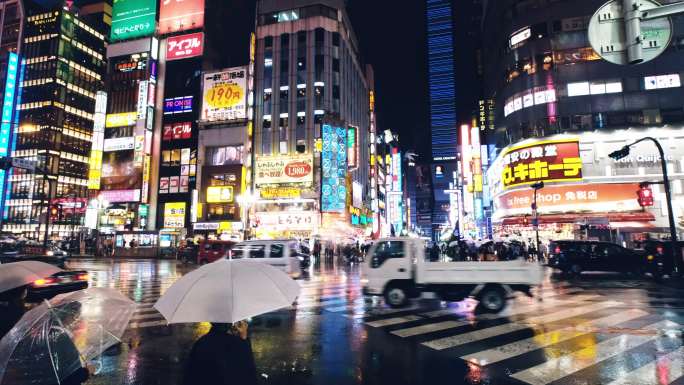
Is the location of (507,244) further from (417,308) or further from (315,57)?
(315,57)

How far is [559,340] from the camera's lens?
305 inches

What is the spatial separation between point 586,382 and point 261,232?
157 feet

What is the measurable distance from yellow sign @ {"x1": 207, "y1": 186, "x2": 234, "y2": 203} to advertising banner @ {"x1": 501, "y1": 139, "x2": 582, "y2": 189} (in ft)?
121

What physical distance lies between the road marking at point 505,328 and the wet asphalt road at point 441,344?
2 centimetres

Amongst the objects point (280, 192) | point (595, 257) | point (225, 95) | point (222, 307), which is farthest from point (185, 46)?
point (222, 307)

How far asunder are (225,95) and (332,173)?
20.1m

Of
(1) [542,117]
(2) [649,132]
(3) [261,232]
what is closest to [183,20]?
(3) [261,232]

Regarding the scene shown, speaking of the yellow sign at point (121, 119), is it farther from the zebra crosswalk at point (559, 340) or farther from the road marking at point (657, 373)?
the road marking at point (657, 373)

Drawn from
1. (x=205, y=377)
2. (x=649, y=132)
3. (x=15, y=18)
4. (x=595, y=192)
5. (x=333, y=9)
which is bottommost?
(x=205, y=377)

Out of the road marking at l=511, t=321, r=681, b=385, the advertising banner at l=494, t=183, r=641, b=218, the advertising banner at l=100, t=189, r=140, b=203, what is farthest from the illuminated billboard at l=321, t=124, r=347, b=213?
the road marking at l=511, t=321, r=681, b=385

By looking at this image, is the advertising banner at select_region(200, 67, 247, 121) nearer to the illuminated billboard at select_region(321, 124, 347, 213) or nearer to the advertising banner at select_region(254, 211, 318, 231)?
the illuminated billboard at select_region(321, 124, 347, 213)

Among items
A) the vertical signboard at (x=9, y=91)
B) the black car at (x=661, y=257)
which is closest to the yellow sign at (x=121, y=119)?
the vertical signboard at (x=9, y=91)

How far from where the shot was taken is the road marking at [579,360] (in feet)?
18.8

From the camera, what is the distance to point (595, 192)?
117 feet
